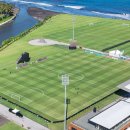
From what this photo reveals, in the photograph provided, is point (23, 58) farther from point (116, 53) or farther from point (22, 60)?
point (116, 53)

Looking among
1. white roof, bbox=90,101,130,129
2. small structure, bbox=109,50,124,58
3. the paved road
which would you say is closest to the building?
white roof, bbox=90,101,130,129

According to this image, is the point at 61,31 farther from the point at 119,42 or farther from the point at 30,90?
the point at 30,90

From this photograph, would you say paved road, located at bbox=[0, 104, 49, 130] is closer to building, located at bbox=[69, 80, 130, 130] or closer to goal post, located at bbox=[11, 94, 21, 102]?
goal post, located at bbox=[11, 94, 21, 102]

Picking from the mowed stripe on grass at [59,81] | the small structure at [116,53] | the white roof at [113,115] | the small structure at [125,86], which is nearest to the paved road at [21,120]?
the mowed stripe on grass at [59,81]

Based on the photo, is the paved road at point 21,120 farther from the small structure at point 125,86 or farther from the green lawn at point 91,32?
the green lawn at point 91,32

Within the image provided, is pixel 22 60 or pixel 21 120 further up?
pixel 22 60

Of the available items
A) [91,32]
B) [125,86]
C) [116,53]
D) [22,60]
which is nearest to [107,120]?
[125,86]
